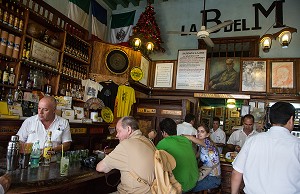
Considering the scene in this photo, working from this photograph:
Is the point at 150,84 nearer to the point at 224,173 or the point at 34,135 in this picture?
the point at 224,173

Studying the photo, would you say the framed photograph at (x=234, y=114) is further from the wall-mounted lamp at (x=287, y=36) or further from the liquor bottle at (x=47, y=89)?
the liquor bottle at (x=47, y=89)

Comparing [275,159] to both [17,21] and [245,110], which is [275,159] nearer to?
[17,21]

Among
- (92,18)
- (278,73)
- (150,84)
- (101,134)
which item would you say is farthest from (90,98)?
(278,73)

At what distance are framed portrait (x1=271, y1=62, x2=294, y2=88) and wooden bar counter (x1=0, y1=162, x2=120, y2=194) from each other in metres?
6.05

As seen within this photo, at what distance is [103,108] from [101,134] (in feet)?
3.01

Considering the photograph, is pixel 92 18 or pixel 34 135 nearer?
pixel 34 135

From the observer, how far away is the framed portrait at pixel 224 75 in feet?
24.2

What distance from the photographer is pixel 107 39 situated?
941 centimetres

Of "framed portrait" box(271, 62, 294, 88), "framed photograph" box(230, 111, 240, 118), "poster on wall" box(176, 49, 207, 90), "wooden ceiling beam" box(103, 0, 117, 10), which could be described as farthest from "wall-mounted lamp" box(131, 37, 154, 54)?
"framed photograph" box(230, 111, 240, 118)

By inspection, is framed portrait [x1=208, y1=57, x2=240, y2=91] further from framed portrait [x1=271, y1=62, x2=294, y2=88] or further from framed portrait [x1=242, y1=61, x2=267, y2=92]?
framed portrait [x1=271, y1=62, x2=294, y2=88]

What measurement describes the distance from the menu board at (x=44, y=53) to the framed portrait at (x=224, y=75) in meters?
4.65

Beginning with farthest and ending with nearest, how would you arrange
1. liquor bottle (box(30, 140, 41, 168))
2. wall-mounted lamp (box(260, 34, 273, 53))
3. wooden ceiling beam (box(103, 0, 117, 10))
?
wooden ceiling beam (box(103, 0, 117, 10)) < wall-mounted lamp (box(260, 34, 273, 53)) < liquor bottle (box(30, 140, 41, 168))

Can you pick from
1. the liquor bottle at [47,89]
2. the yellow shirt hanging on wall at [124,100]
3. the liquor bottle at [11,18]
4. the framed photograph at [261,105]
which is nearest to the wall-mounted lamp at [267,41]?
the framed photograph at [261,105]

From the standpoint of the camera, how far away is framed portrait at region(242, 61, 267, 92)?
280 inches
